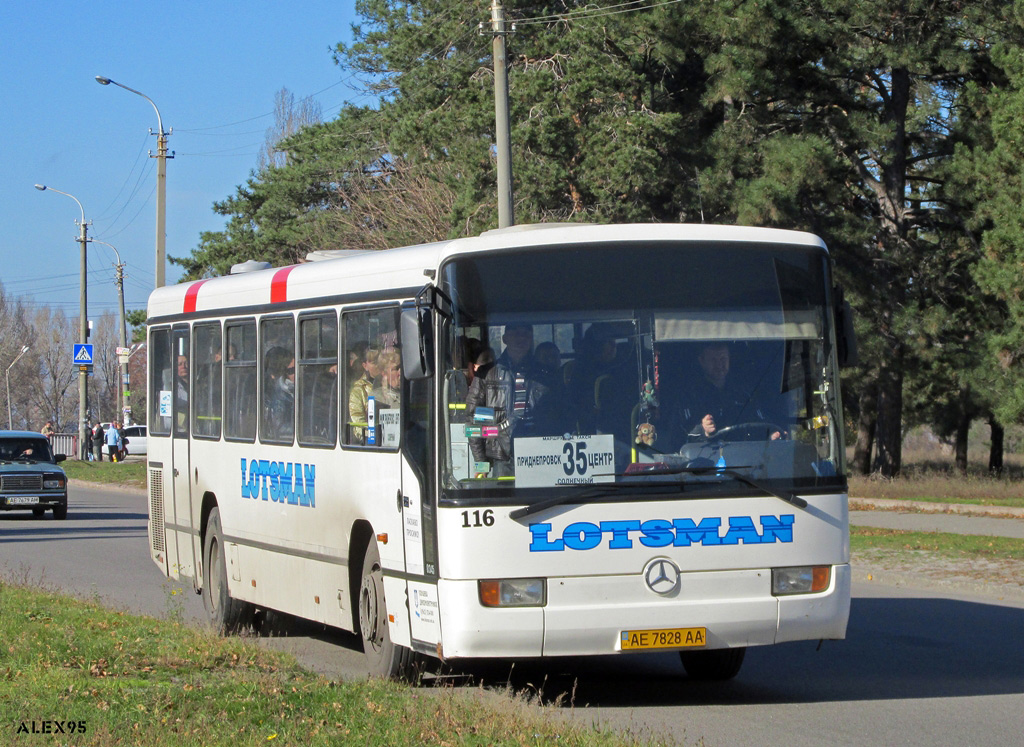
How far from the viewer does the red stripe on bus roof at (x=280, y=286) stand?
10867mm

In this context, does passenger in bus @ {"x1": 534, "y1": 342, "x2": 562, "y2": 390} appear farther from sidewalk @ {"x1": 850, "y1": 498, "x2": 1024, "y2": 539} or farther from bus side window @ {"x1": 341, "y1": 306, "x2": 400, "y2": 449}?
sidewalk @ {"x1": 850, "y1": 498, "x2": 1024, "y2": 539}

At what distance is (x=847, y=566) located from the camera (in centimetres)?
849

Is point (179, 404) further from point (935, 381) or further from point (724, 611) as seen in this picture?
point (935, 381)

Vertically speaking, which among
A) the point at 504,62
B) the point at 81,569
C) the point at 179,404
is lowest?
the point at 81,569

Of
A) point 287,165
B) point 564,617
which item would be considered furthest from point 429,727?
point 287,165

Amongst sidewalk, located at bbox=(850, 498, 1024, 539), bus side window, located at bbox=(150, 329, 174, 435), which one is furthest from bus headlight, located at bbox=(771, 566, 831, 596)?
sidewalk, located at bbox=(850, 498, 1024, 539)

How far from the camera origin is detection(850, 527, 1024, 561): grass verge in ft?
58.6

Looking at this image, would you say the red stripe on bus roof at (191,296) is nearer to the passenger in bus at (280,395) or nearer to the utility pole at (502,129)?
the passenger in bus at (280,395)

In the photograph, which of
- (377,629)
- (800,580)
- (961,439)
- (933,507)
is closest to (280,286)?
(377,629)

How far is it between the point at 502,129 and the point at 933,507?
1114cm

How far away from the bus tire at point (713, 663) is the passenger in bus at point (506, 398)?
2382 millimetres

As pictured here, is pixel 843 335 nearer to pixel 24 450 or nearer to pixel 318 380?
pixel 318 380

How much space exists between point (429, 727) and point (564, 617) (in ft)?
4.52

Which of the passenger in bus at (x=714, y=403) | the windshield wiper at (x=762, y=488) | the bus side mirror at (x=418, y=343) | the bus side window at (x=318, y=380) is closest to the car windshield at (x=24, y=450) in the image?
the bus side window at (x=318, y=380)
